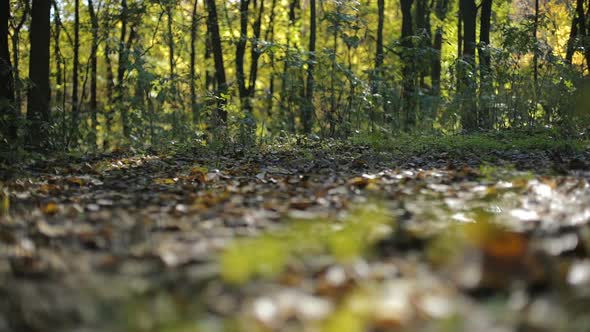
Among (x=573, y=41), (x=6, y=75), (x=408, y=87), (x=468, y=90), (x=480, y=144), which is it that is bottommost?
(x=480, y=144)

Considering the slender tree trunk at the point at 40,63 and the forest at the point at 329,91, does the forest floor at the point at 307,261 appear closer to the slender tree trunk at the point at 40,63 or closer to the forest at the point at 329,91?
the forest at the point at 329,91

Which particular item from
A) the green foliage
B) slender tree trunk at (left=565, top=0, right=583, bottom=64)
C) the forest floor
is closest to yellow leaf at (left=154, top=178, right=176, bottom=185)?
the forest floor

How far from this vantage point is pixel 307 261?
2.41 metres

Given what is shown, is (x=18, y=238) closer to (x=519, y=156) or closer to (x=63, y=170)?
(x=63, y=170)

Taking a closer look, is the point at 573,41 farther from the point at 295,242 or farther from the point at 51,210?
the point at 295,242

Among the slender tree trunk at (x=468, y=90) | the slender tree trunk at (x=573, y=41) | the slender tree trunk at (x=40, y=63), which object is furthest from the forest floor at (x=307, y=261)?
the slender tree trunk at (x=573, y=41)

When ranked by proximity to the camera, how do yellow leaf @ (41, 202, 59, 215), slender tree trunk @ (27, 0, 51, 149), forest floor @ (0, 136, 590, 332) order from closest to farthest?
1. forest floor @ (0, 136, 590, 332)
2. yellow leaf @ (41, 202, 59, 215)
3. slender tree trunk @ (27, 0, 51, 149)

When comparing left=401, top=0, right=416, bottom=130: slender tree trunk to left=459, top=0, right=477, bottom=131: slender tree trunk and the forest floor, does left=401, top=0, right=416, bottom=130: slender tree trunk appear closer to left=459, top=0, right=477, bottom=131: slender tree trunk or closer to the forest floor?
left=459, top=0, right=477, bottom=131: slender tree trunk

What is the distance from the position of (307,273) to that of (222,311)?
16.6 inches

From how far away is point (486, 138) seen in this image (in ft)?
34.8

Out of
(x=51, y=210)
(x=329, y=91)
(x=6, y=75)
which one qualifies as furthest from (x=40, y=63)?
(x=51, y=210)

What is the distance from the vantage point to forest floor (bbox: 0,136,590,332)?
1.84 meters

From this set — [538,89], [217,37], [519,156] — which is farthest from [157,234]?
[217,37]

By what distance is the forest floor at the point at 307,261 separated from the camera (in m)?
1.84
